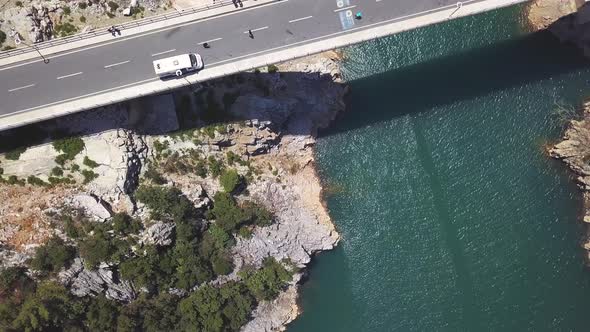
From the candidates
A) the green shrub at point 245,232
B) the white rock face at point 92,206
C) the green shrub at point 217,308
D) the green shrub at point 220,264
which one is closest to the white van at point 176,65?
the white rock face at point 92,206

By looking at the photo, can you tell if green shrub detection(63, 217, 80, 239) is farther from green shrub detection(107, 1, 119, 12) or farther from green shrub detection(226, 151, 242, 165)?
green shrub detection(107, 1, 119, 12)

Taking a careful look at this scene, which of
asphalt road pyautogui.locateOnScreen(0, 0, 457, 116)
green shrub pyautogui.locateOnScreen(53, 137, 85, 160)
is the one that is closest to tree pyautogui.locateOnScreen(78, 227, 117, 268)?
green shrub pyautogui.locateOnScreen(53, 137, 85, 160)

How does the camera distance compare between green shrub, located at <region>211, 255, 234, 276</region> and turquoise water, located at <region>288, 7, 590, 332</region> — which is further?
turquoise water, located at <region>288, 7, 590, 332</region>

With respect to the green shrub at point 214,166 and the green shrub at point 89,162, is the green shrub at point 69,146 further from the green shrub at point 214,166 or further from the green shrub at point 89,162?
the green shrub at point 214,166

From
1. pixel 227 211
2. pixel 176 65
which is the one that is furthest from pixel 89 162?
pixel 227 211

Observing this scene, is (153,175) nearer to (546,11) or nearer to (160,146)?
(160,146)

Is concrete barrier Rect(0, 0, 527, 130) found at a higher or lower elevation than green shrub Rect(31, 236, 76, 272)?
higher
